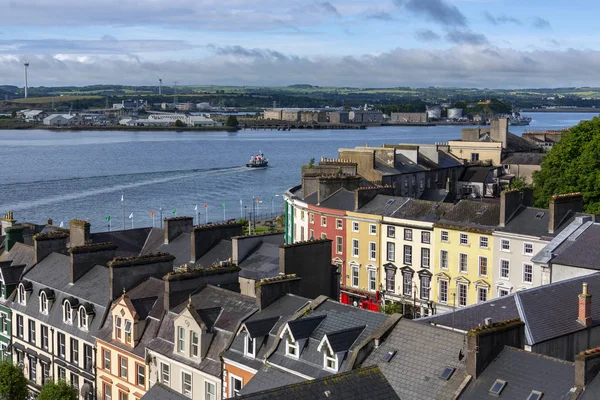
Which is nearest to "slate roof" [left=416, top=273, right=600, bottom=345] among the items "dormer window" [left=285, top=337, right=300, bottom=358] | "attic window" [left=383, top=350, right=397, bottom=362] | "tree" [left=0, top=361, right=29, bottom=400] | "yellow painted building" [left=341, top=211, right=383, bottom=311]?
"attic window" [left=383, top=350, right=397, bottom=362]

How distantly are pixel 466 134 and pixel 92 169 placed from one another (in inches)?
3469

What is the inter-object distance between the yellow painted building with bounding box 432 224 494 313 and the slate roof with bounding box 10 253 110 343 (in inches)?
960

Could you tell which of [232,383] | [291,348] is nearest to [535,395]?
[291,348]

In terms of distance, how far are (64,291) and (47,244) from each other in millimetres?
4074

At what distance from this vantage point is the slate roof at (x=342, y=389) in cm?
1812

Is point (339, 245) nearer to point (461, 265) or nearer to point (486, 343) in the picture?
point (461, 265)

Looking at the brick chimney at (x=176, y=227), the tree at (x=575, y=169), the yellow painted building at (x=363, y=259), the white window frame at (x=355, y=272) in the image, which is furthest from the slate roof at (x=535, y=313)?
the tree at (x=575, y=169)

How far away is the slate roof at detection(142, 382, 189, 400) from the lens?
20.5 meters

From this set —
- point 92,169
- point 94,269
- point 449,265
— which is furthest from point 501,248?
point 92,169

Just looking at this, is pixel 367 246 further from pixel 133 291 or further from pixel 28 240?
pixel 133 291

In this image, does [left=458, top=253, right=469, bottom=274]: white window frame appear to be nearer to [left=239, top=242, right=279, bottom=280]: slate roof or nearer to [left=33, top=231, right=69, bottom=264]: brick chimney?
[left=239, top=242, right=279, bottom=280]: slate roof

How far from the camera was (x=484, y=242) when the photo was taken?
5088cm

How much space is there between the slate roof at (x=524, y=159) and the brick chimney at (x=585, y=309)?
72.5 meters

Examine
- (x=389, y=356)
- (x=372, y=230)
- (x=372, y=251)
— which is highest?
(x=389, y=356)
